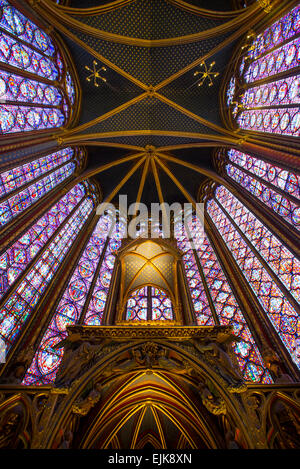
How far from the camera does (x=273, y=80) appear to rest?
7875 mm

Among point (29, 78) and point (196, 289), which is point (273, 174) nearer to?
point (196, 289)

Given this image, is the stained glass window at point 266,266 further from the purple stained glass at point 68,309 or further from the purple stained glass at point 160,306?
the purple stained glass at point 68,309

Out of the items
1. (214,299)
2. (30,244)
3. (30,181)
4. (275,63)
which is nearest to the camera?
(275,63)

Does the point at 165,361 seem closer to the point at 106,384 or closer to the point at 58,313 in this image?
the point at 106,384

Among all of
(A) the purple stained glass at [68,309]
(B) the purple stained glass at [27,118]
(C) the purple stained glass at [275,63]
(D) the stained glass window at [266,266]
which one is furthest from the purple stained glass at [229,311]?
(B) the purple stained glass at [27,118]

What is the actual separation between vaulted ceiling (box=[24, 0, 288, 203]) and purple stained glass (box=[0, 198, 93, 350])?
402cm

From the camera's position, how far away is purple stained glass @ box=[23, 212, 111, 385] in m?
6.71

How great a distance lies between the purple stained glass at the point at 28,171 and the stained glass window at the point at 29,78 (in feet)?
3.95

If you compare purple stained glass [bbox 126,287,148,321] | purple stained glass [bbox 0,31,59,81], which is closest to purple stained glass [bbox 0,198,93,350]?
purple stained glass [bbox 126,287,148,321]

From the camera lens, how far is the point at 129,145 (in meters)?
12.9

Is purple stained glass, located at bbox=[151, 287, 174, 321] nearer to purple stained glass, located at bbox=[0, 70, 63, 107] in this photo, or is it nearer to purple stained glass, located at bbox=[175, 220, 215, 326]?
purple stained glass, located at bbox=[175, 220, 215, 326]

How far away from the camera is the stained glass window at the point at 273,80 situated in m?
7.14

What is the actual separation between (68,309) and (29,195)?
4193mm

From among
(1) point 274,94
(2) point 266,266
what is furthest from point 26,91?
(2) point 266,266
